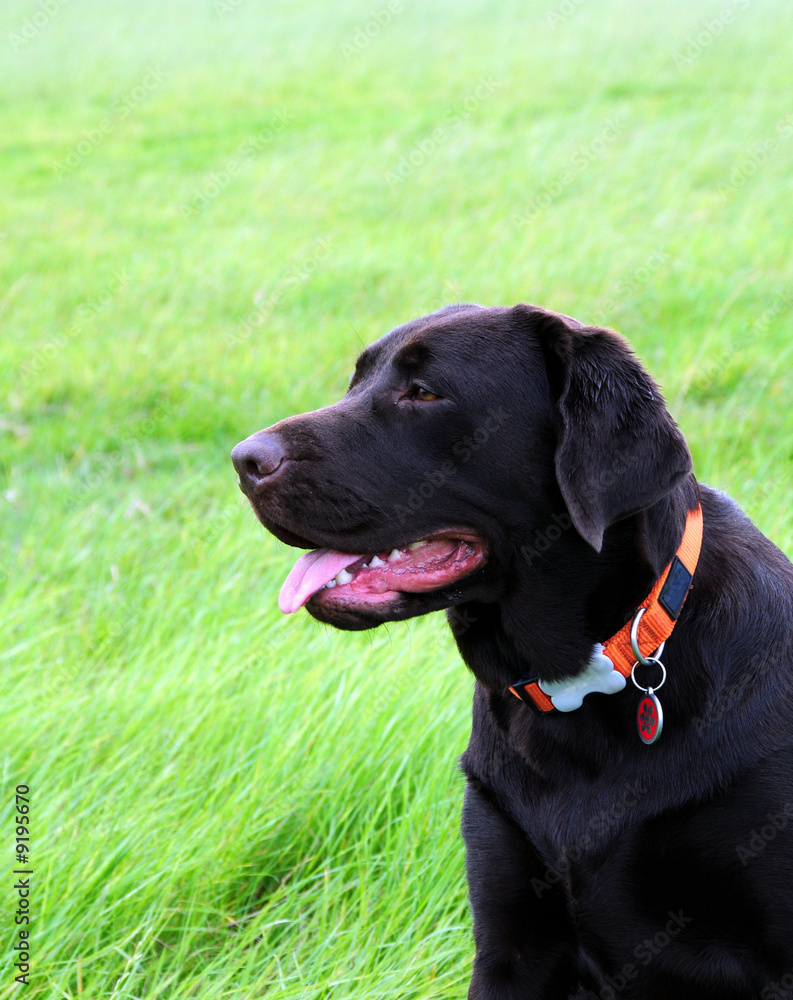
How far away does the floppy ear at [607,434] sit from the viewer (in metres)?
1.88

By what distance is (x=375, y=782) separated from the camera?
262cm

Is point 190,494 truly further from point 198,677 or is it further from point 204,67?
point 204,67

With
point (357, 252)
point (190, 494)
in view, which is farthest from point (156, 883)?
point (357, 252)

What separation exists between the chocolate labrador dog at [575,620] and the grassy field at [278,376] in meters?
0.43

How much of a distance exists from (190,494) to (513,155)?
514cm

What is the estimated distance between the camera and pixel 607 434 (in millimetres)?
1941

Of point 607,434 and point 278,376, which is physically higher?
point 607,434
